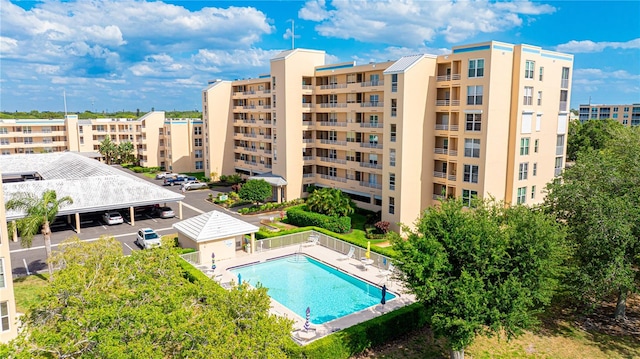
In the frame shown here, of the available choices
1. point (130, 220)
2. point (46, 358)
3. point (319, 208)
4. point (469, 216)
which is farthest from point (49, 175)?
point (469, 216)

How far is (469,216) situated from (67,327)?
55.3 ft

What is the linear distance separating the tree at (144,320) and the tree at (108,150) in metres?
75.2

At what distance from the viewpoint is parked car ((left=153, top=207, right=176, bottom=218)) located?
4725cm

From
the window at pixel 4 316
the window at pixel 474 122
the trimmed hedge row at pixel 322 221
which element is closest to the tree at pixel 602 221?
the window at pixel 474 122

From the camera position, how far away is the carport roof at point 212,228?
33.4 metres

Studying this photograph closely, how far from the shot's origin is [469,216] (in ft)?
68.9

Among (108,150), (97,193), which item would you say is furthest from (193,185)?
(108,150)

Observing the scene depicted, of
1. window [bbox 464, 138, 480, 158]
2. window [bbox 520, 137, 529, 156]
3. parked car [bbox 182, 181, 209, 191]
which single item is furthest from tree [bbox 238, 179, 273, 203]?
window [bbox 520, 137, 529, 156]

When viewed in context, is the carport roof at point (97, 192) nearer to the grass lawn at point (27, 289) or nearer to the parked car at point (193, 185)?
the grass lawn at point (27, 289)

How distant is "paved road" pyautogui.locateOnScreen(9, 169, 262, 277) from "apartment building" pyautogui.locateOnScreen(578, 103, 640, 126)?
127540 mm

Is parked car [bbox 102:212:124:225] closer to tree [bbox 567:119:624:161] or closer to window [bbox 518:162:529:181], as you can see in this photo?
window [bbox 518:162:529:181]

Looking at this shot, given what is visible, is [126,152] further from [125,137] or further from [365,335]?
[365,335]

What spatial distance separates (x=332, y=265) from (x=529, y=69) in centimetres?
2370

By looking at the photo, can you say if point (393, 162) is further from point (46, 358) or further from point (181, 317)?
point (46, 358)
